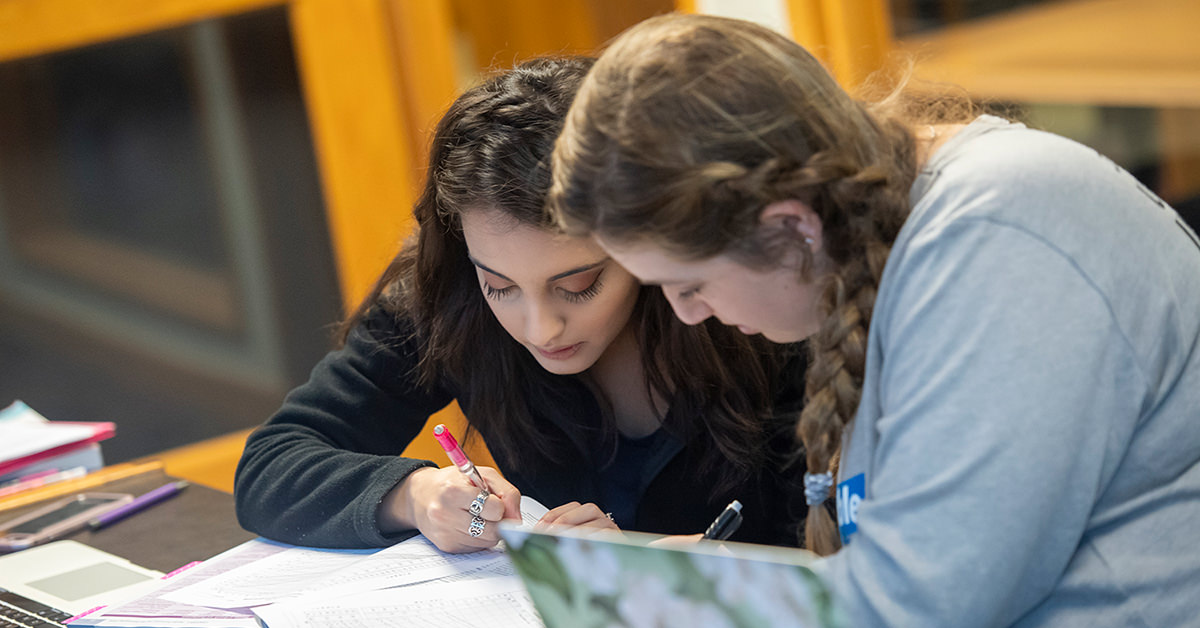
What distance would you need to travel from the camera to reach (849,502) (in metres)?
0.83

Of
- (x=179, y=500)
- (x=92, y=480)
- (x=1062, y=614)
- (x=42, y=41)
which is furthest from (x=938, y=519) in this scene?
(x=42, y=41)

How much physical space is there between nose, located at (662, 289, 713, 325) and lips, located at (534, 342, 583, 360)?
1.06ft

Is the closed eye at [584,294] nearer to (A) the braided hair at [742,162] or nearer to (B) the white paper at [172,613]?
(A) the braided hair at [742,162]

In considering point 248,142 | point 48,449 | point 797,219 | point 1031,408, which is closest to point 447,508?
point 797,219

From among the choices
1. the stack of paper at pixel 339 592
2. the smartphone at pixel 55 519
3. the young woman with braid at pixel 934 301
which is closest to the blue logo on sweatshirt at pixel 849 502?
the young woman with braid at pixel 934 301

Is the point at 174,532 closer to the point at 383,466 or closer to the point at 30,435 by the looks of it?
the point at 383,466

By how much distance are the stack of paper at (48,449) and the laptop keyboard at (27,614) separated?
0.51 meters

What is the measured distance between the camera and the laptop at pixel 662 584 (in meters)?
0.66

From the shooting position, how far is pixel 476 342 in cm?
132

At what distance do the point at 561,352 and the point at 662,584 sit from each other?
1.67ft

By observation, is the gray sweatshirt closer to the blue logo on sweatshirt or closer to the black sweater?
the blue logo on sweatshirt

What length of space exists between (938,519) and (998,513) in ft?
0.11

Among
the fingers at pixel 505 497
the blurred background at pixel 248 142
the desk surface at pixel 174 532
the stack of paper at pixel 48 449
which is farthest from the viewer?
the blurred background at pixel 248 142

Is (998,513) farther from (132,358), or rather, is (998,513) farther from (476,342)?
(132,358)
